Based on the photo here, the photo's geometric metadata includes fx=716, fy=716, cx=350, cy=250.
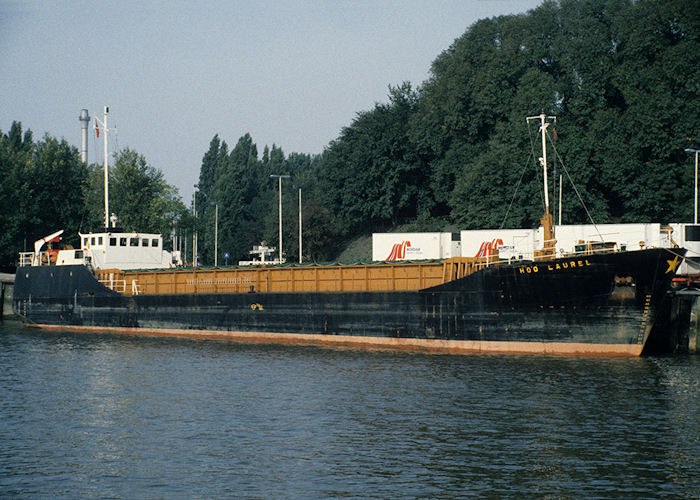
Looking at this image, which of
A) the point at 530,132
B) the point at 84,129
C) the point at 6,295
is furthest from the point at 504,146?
the point at 84,129

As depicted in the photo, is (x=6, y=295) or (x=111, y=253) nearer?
(x=111, y=253)

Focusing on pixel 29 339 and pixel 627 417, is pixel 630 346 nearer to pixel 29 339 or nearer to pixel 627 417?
pixel 627 417

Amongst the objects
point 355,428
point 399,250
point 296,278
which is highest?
point 399,250

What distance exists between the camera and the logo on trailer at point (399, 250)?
66.5 m

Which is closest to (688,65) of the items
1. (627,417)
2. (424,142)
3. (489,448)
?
(424,142)

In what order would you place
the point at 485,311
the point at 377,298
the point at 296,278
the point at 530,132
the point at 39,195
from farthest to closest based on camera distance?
the point at 39,195
the point at 530,132
the point at 296,278
the point at 377,298
the point at 485,311

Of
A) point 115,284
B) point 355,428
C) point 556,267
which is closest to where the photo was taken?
point 355,428

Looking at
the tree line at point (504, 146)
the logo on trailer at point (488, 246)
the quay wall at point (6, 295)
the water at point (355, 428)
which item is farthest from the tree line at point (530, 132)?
the quay wall at point (6, 295)

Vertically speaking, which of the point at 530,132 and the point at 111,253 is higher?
the point at 530,132

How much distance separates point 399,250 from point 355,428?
44672mm

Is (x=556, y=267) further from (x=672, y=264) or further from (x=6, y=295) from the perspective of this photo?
(x=6, y=295)

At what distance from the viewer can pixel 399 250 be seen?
66.8 m

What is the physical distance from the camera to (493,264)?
38.5 metres

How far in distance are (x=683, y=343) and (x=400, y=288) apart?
16011mm
